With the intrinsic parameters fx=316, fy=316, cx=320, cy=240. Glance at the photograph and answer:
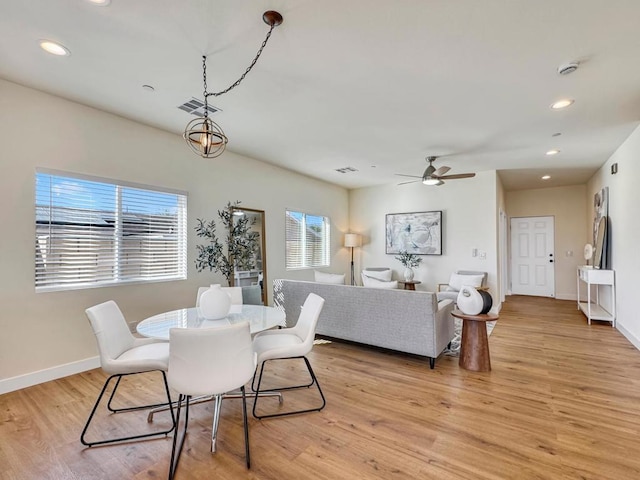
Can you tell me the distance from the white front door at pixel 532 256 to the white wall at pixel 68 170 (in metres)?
7.34

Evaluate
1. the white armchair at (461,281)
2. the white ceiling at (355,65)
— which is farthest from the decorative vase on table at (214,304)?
the white armchair at (461,281)

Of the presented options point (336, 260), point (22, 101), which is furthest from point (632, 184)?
point (22, 101)

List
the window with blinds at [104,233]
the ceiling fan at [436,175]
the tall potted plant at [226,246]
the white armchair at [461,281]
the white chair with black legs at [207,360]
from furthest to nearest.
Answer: the white armchair at [461,281] → the ceiling fan at [436,175] → the tall potted plant at [226,246] → the window with blinds at [104,233] → the white chair with black legs at [207,360]

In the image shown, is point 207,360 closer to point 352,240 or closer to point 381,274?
point 381,274

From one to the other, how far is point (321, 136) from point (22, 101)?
3013mm

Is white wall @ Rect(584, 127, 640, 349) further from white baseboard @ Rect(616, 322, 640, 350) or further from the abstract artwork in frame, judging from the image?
the abstract artwork in frame

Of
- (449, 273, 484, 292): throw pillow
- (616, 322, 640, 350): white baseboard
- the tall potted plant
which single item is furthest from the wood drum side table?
the tall potted plant

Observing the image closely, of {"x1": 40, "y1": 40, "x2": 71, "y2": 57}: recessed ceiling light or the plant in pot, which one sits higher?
{"x1": 40, "y1": 40, "x2": 71, "y2": 57}: recessed ceiling light

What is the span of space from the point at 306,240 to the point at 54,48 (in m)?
4.60

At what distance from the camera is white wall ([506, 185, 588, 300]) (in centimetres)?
723

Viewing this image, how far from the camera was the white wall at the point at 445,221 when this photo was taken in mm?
5914

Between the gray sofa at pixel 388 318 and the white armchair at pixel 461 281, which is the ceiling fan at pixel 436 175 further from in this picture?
the gray sofa at pixel 388 318

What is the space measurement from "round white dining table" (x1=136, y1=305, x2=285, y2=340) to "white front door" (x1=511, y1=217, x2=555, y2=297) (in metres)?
7.47

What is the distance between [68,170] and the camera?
3.14m
